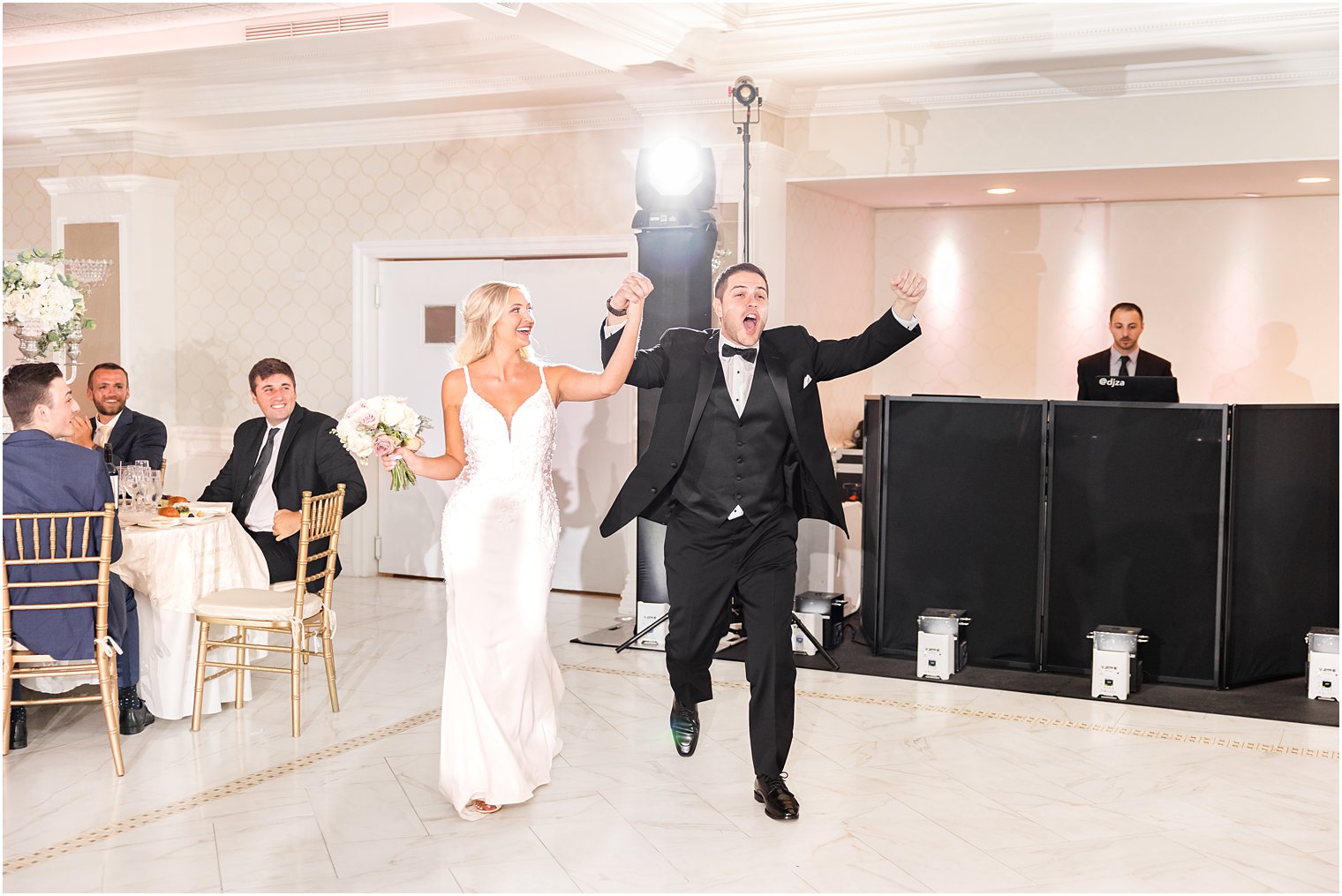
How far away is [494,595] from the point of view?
4016 mm

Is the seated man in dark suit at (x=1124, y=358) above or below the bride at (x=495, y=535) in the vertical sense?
A: above

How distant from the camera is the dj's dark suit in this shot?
4035 millimetres

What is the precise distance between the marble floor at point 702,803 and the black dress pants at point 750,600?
35 centimetres

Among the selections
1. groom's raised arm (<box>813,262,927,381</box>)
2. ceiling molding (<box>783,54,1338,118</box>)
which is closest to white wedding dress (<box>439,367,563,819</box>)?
groom's raised arm (<box>813,262,927,381</box>)

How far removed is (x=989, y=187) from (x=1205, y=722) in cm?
331

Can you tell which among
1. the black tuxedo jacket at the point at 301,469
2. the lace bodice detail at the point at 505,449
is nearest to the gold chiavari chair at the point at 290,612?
the black tuxedo jacket at the point at 301,469

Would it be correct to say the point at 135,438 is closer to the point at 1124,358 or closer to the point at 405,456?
the point at 405,456

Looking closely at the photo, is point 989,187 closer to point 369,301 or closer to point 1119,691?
point 1119,691

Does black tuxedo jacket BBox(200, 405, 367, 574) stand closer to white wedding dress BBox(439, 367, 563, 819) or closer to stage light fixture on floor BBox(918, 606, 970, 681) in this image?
white wedding dress BBox(439, 367, 563, 819)

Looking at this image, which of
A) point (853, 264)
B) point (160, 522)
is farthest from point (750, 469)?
point (853, 264)

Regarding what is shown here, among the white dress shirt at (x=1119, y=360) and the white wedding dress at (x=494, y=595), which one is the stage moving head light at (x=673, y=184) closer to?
the white wedding dress at (x=494, y=595)

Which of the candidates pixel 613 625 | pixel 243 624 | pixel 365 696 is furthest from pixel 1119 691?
pixel 243 624

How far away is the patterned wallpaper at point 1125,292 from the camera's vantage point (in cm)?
757

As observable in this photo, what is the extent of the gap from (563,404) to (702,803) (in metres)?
3.91
